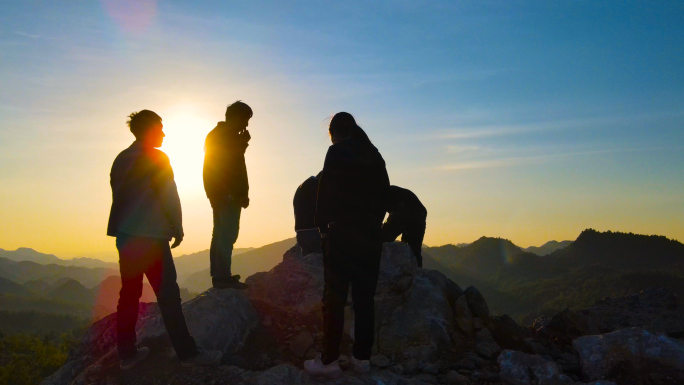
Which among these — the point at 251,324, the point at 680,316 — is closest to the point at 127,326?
the point at 251,324

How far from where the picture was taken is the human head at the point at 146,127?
191 inches

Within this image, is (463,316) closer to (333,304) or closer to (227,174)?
(333,304)

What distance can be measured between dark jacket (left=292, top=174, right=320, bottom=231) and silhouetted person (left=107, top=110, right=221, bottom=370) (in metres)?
3.25

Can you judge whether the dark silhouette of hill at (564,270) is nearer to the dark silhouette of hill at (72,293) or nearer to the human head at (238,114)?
the human head at (238,114)

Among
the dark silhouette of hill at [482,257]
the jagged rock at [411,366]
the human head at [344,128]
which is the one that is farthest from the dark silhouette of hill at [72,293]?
the human head at [344,128]

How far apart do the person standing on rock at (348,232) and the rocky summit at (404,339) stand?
1.84 ft

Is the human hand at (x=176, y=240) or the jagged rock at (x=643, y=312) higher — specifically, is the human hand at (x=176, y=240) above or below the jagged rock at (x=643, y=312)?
above

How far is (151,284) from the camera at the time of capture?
185 inches

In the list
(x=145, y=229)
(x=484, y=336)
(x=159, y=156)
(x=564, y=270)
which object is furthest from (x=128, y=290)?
(x=564, y=270)

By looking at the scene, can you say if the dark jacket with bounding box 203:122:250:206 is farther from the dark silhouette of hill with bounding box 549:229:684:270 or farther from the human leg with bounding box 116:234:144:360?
the dark silhouette of hill with bounding box 549:229:684:270

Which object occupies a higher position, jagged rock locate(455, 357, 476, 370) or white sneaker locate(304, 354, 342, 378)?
white sneaker locate(304, 354, 342, 378)

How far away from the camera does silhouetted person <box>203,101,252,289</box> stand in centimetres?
621

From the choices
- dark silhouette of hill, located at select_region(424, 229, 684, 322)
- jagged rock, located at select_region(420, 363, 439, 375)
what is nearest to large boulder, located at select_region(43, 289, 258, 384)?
jagged rock, located at select_region(420, 363, 439, 375)

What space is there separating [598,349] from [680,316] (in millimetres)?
3558
